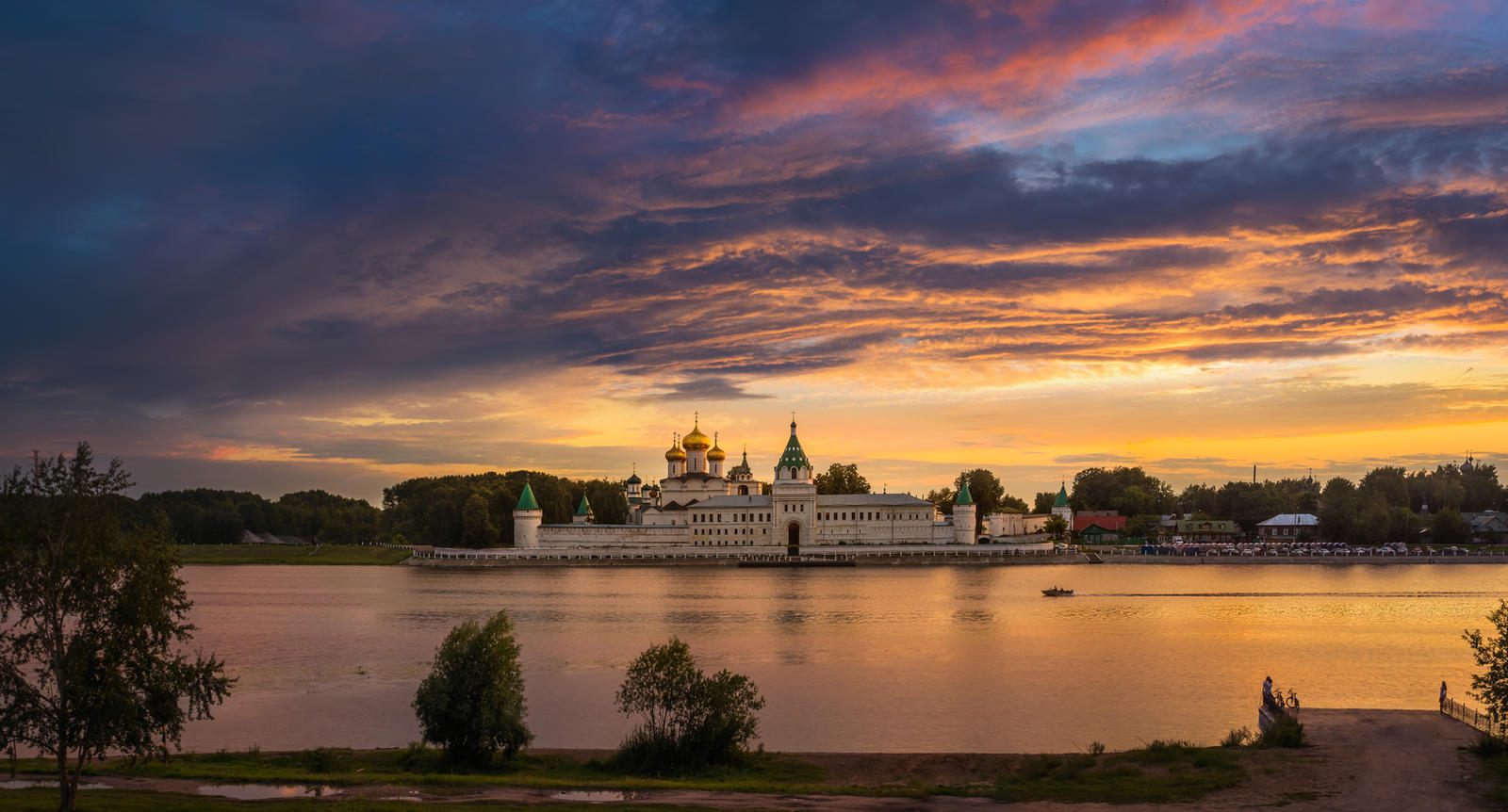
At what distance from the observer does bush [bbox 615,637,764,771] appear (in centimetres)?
1808

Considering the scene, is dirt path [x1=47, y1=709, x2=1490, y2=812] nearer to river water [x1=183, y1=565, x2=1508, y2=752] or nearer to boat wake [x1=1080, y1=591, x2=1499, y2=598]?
river water [x1=183, y1=565, x2=1508, y2=752]

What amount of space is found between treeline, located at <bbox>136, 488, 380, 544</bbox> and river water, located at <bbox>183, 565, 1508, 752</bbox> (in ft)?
162

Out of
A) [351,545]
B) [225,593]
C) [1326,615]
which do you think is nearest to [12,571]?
[1326,615]

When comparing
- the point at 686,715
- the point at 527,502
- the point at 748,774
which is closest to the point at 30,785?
the point at 686,715

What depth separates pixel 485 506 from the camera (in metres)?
88.1

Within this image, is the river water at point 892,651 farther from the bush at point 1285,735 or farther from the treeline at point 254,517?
the treeline at point 254,517

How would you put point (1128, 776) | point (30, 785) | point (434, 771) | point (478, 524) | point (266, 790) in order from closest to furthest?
point (30, 785), point (266, 790), point (1128, 776), point (434, 771), point (478, 524)

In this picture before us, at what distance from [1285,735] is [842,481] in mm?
92376

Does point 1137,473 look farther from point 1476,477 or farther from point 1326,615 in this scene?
point 1326,615

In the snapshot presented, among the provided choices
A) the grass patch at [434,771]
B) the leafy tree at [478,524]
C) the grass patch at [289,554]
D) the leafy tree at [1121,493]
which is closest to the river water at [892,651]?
the grass patch at [434,771]

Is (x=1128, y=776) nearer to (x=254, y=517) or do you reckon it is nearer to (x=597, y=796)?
(x=597, y=796)

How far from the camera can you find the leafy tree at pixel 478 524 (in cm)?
8775

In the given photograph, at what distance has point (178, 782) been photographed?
16000 millimetres

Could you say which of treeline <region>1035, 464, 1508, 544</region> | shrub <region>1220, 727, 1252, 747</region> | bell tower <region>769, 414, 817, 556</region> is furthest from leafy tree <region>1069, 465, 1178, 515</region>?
shrub <region>1220, 727, 1252, 747</region>
